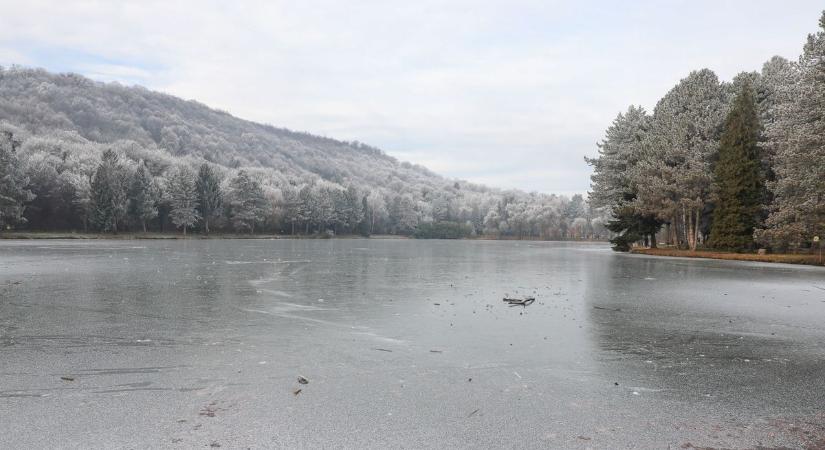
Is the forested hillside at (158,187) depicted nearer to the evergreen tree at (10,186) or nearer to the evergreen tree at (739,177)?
the evergreen tree at (10,186)

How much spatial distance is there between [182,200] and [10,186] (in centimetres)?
2754

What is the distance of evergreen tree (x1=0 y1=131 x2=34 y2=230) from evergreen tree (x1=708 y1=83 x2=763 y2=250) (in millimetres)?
77226

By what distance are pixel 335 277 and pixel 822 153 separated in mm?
28665

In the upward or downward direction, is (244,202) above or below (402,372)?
above

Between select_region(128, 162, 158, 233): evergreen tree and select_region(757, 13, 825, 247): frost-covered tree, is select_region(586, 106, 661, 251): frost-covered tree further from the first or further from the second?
select_region(128, 162, 158, 233): evergreen tree

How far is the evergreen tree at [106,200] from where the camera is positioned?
76.6 meters

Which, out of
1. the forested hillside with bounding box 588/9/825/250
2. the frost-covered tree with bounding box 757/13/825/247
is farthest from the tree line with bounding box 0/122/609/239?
the frost-covered tree with bounding box 757/13/825/247

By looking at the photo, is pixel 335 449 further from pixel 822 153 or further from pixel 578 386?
pixel 822 153

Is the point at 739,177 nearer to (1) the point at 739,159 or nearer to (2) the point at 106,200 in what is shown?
(1) the point at 739,159

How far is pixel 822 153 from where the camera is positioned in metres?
29.1

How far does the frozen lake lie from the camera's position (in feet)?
14.9

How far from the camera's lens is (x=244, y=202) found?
101812 millimetres

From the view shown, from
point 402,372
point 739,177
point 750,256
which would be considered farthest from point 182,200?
point 402,372

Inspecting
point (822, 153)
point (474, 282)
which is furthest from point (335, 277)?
point (822, 153)
